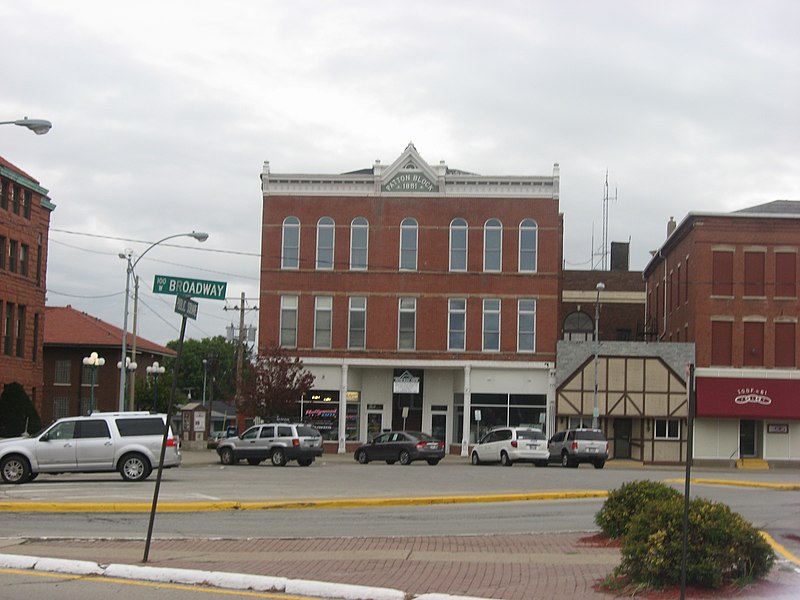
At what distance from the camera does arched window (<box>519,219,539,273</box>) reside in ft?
175

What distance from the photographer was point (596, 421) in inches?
1972

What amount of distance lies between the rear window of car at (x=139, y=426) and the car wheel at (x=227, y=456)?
40.2 ft

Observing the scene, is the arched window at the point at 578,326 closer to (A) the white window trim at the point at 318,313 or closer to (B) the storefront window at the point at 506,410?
(B) the storefront window at the point at 506,410

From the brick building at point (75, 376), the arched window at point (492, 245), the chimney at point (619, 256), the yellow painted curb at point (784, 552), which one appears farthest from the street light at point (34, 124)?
the chimney at point (619, 256)

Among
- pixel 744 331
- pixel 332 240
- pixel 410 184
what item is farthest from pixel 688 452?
pixel 332 240

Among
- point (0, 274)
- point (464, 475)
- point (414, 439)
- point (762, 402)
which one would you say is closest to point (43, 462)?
point (464, 475)

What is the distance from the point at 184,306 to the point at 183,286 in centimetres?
25

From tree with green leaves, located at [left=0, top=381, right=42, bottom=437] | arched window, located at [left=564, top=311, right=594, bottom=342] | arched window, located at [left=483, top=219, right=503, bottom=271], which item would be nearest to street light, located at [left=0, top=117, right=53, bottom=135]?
tree with green leaves, located at [left=0, top=381, right=42, bottom=437]

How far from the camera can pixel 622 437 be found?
53188 mm

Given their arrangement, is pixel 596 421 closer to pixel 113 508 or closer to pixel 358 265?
pixel 358 265

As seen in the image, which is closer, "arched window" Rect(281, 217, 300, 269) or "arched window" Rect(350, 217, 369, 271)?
"arched window" Rect(350, 217, 369, 271)

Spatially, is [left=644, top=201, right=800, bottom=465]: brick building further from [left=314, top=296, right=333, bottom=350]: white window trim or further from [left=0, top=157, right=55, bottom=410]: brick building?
[left=0, top=157, right=55, bottom=410]: brick building

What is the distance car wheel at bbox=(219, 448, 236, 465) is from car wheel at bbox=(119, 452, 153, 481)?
489 inches

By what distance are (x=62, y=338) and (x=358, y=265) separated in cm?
2544
